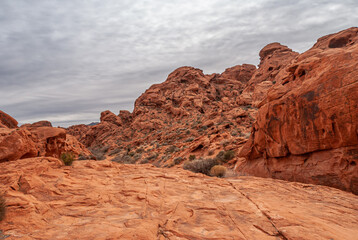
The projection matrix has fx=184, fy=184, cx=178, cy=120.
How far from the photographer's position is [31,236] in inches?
120

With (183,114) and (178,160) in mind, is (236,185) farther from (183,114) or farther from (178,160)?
(183,114)

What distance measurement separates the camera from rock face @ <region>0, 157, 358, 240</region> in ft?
10.7

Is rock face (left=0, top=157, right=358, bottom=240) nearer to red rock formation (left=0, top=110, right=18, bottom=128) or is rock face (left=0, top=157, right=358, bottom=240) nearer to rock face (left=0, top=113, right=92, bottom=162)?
rock face (left=0, top=113, right=92, bottom=162)

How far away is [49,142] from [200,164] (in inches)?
386

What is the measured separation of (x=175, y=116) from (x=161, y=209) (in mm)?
40541

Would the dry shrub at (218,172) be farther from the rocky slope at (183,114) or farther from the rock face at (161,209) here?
the rocky slope at (183,114)

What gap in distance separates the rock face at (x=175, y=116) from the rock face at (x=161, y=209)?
56.2ft

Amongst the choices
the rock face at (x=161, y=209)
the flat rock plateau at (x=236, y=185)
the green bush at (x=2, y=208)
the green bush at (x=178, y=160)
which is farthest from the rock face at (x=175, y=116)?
the green bush at (x=2, y=208)

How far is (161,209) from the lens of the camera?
435 cm

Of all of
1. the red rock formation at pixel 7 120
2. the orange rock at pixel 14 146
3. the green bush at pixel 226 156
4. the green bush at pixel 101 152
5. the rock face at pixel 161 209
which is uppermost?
the red rock formation at pixel 7 120

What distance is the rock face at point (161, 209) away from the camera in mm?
3256

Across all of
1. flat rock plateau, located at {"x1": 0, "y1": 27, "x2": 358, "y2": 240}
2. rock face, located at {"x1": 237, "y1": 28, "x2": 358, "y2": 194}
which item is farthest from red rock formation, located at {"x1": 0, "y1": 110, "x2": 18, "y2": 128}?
rock face, located at {"x1": 237, "y1": 28, "x2": 358, "y2": 194}

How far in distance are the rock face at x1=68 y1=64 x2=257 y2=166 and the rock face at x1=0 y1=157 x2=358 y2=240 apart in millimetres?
17132

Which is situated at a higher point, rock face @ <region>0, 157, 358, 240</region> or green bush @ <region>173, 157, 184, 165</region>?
rock face @ <region>0, 157, 358, 240</region>
